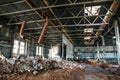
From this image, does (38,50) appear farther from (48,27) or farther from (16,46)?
(48,27)

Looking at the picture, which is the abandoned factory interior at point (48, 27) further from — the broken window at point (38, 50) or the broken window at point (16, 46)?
the broken window at point (38, 50)

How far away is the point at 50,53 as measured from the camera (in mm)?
26781

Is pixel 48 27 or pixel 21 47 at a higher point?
pixel 48 27

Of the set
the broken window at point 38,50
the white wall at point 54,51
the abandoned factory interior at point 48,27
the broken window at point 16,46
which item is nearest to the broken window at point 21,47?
the abandoned factory interior at point 48,27

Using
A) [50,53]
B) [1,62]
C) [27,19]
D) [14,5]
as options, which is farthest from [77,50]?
[1,62]

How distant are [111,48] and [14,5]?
2630 centimetres

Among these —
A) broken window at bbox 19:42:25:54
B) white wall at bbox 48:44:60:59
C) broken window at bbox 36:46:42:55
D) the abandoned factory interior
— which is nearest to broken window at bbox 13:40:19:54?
the abandoned factory interior

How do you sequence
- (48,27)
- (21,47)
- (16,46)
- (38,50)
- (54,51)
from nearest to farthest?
(48,27) → (16,46) → (21,47) → (38,50) → (54,51)

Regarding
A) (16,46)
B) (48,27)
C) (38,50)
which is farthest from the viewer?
(38,50)

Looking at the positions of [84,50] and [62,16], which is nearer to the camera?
[62,16]

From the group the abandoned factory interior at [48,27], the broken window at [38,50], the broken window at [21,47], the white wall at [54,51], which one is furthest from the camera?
the white wall at [54,51]

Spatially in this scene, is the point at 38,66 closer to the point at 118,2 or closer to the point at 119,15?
the point at 118,2

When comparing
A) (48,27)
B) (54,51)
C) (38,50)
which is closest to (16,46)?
(48,27)

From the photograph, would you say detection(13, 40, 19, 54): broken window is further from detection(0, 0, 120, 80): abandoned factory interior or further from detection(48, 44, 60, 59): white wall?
detection(48, 44, 60, 59): white wall
